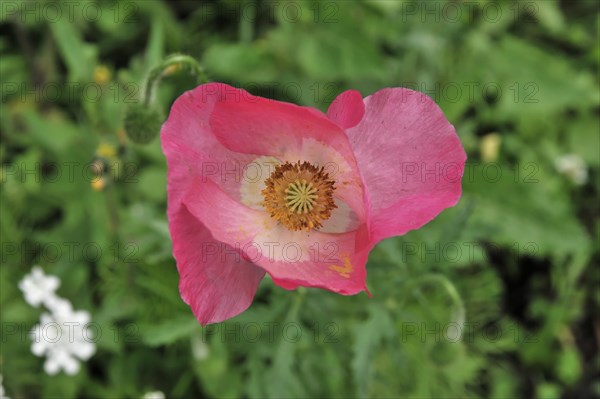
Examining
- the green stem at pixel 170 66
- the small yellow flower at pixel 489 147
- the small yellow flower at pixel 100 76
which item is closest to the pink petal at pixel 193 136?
the green stem at pixel 170 66

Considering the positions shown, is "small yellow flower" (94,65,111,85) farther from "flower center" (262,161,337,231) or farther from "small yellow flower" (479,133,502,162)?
"small yellow flower" (479,133,502,162)

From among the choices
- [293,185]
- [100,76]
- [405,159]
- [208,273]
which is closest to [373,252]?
[293,185]

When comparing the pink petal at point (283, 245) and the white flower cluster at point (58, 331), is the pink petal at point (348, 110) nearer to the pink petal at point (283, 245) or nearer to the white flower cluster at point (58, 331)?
the pink petal at point (283, 245)

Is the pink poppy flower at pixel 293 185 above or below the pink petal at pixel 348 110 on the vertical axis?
below

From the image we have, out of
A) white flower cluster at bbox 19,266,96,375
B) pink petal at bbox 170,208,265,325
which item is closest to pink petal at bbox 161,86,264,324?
pink petal at bbox 170,208,265,325

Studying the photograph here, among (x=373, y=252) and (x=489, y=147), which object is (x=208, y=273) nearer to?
(x=373, y=252)

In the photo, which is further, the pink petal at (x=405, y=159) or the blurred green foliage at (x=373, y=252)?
the blurred green foliage at (x=373, y=252)
